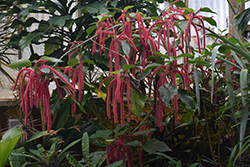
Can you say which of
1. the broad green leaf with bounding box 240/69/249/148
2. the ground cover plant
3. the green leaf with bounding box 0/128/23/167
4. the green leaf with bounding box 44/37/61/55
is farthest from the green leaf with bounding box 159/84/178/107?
the green leaf with bounding box 44/37/61/55

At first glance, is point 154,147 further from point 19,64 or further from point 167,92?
point 19,64

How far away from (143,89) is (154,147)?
0.24m

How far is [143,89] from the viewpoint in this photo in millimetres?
901

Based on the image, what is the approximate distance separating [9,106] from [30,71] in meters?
1.04

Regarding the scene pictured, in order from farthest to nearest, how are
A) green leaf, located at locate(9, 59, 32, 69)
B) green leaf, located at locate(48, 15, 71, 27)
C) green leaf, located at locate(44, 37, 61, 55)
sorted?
green leaf, located at locate(44, 37, 61, 55), green leaf, located at locate(48, 15, 71, 27), green leaf, located at locate(9, 59, 32, 69)

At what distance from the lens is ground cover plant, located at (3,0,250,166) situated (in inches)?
26.2

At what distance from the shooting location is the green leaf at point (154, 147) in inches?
Result: 33.8

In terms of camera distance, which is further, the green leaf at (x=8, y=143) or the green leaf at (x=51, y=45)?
the green leaf at (x=51, y=45)

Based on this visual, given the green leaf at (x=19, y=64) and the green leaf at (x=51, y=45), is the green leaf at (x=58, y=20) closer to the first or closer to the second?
the green leaf at (x=51, y=45)

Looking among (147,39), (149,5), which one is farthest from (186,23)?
(149,5)

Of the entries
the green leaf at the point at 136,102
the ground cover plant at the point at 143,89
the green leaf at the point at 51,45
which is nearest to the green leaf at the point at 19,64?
the ground cover plant at the point at 143,89

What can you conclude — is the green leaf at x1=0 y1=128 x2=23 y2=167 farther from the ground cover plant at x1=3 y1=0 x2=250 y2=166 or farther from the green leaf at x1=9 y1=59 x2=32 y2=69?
the green leaf at x1=9 y1=59 x2=32 y2=69

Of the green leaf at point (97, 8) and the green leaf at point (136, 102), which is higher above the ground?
the green leaf at point (97, 8)

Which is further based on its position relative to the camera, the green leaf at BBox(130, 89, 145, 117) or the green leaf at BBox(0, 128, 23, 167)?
the green leaf at BBox(0, 128, 23, 167)
